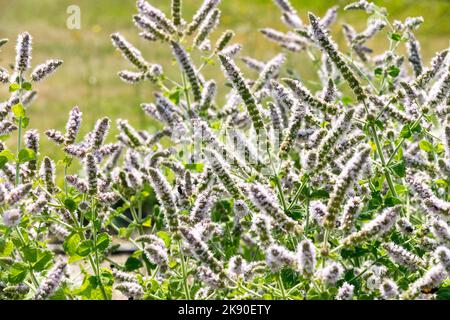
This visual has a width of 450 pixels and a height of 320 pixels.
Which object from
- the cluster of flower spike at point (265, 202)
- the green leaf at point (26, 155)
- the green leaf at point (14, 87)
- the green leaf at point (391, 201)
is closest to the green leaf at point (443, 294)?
the cluster of flower spike at point (265, 202)

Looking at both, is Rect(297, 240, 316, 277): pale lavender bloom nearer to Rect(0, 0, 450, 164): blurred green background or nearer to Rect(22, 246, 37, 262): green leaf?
Rect(22, 246, 37, 262): green leaf

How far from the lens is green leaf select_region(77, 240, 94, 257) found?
302 centimetres

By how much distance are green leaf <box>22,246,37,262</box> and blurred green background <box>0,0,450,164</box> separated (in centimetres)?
646

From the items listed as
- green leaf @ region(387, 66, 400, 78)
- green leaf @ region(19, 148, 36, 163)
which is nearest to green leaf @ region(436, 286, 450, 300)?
green leaf @ region(387, 66, 400, 78)

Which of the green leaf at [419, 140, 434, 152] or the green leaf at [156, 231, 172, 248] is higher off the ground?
the green leaf at [419, 140, 434, 152]

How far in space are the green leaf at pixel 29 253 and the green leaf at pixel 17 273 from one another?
40 millimetres

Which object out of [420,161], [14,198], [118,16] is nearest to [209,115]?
[420,161]

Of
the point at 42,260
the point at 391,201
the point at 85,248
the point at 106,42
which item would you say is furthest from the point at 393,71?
the point at 106,42

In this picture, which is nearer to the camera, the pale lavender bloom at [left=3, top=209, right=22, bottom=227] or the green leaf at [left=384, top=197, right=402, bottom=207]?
the pale lavender bloom at [left=3, top=209, right=22, bottom=227]

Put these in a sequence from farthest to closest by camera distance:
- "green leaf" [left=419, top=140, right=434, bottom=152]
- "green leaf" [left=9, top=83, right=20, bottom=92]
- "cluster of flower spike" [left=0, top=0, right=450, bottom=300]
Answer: "green leaf" [left=419, top=140, right=434, bottom=152] < "green leaf" [left=9, top=83, right=20, bottom=92] < "cluster of flower spike" [left=0, top=0, right=450, bottom=300]

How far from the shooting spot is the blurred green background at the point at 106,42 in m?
13.1

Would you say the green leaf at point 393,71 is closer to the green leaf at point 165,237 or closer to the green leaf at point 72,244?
the green leaf at point 165,237

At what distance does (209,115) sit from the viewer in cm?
446
